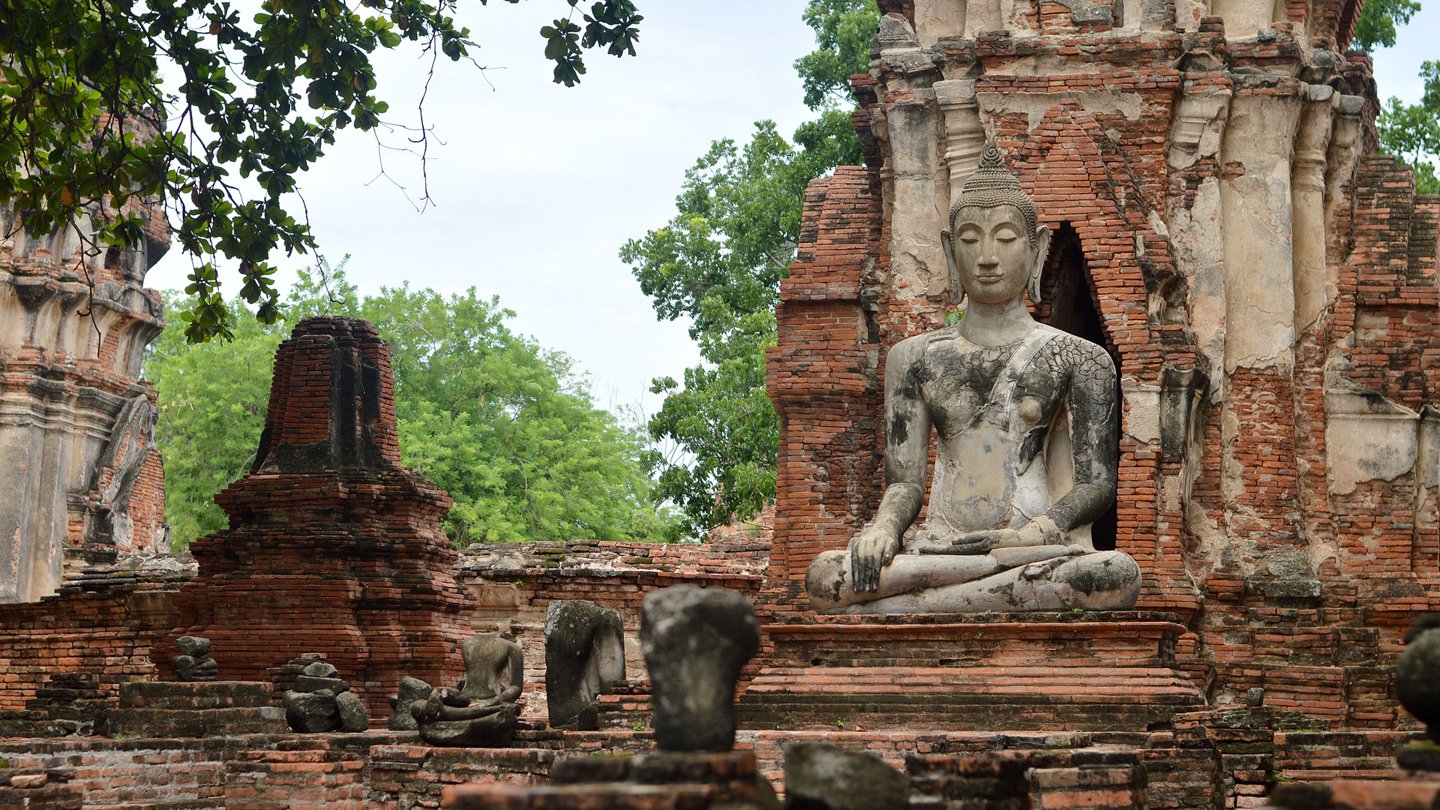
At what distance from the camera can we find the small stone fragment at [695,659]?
484cm

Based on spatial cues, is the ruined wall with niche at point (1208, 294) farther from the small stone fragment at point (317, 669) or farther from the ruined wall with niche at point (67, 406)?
the ruined wall with niche at point (67, 406)

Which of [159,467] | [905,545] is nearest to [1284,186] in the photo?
[905,545]

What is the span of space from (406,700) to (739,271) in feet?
46.0

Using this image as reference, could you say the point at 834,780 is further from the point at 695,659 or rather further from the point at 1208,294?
the point at 1208,294

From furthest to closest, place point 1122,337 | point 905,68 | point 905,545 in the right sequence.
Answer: point 905,68, point 1122,337, point 905,545

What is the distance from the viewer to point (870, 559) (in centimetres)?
954

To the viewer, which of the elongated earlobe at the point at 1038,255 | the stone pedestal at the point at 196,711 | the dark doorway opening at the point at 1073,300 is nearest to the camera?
the elongated earlobe at the point at 1038,255

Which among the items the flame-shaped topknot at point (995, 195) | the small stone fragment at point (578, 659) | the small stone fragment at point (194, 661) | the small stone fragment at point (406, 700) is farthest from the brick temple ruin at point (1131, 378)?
the flame-shaped topknot at point (995, 195)

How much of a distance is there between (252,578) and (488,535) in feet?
43.2

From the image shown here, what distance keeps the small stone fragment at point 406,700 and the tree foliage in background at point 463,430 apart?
1658 centimetres

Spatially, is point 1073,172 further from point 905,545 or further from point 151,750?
point 151,750

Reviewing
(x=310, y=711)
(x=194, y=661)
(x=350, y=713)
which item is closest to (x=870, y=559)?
(x=350, y=713)

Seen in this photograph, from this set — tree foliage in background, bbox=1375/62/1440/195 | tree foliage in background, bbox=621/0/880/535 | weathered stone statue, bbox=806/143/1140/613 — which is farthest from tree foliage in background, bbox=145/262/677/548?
weathered stone statue, bbox=806/143/1140/613

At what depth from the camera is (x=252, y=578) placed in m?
15.5
